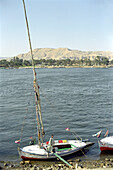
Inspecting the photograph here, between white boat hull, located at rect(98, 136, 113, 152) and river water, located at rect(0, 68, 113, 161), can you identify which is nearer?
white boat hull, located at rect(98, 136, 113, 152)

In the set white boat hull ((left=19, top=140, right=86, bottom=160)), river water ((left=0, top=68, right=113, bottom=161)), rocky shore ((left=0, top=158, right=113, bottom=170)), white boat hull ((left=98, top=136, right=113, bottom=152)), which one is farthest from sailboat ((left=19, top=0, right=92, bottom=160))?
white boat hull ((left=98, top=136, right=113, bottom=152))

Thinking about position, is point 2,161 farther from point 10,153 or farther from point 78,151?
point 78,151

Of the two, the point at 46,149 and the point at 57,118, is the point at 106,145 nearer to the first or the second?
the point at 46,149

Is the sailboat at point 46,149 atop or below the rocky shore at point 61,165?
atop

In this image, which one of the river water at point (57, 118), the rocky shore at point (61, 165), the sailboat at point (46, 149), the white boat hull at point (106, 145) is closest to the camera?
the rocky shore at point (61, 165)

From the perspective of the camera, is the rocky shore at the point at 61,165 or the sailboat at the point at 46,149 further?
the sailboat at the point at 46,149

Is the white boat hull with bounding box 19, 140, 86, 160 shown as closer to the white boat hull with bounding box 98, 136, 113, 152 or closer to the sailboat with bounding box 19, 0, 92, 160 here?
the sailboat with bounding box 19, 0, 92, 160

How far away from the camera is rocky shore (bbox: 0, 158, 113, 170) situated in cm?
2662

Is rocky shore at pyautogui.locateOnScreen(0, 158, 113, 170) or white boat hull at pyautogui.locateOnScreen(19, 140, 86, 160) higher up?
white boat hull at pyautogui.locateOnScreen(19, 140, 86, 160)

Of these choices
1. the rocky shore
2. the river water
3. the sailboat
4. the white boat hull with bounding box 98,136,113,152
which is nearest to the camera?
the rocky shore

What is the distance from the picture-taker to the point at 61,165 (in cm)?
2756

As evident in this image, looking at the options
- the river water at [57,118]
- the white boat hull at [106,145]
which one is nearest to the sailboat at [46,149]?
the river water at [57,118]

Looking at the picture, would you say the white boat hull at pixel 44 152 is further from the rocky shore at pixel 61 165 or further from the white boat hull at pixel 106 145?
the white boat hull at pixel 106 145

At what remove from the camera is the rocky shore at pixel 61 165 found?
87.4 feet
